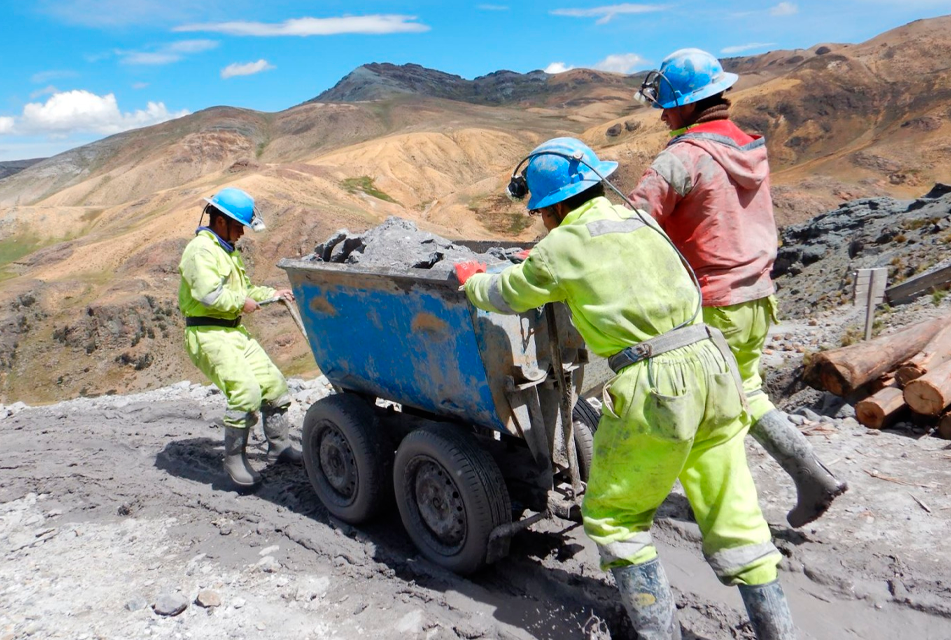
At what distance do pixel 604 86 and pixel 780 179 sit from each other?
6120 cm

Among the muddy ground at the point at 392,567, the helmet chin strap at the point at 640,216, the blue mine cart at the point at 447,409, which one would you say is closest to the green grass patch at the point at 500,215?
the muddy ground at the point at 392,567

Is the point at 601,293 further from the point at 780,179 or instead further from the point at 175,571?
the point at 780,179

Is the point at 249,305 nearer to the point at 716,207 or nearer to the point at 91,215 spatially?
the point at 716,207

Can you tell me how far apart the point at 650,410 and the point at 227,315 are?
3351 mm

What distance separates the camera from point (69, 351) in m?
19.4

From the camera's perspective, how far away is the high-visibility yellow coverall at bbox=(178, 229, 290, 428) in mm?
4562

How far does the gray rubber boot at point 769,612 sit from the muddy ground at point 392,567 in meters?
0.57

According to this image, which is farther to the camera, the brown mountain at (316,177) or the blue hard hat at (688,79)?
the brown mountain at (316,177)

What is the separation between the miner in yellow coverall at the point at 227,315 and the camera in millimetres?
4586

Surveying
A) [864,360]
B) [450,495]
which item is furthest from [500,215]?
[450,495]

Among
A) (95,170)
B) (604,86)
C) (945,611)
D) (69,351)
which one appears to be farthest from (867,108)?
(95,170)

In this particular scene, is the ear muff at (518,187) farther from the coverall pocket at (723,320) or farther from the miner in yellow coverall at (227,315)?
the miner in yellow coverall at (227,315)

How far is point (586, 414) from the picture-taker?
12.9 ft

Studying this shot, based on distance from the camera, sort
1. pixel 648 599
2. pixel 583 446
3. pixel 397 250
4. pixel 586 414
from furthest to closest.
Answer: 1. pixel 397 250
2. pixel 586 414
3. pixel 583 446
4. pixel 648 599
